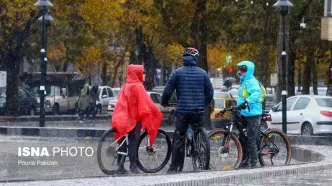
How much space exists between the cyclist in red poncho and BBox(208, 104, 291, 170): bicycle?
0.92 meters

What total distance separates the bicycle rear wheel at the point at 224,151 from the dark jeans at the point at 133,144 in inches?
45.8

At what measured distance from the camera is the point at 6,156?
18.1 m

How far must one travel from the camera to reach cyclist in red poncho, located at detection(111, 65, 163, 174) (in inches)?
566

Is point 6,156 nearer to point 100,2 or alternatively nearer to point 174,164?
point 174,164

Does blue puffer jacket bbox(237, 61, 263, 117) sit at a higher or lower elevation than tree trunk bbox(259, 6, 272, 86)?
lower

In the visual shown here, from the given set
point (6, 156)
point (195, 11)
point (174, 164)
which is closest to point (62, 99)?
point (195, 11)

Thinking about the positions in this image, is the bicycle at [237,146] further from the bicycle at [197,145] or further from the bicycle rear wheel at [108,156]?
the bicycle rear wheel at [108,156]

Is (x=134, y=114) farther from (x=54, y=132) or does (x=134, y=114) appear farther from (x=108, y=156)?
(x=54, y=132)

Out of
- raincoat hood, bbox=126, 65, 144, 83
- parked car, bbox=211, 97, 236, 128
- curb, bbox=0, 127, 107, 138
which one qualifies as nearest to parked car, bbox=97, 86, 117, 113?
parked car, bbox=211, 97, 236, 128

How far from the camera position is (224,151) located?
49.5ft

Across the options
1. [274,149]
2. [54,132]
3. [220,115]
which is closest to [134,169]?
[274,149]

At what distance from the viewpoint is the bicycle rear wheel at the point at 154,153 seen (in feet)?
47.9

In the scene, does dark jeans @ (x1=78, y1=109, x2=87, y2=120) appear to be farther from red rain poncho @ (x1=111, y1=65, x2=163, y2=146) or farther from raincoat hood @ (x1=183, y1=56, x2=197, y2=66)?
raincoat hood @ (x1=183, y1=56, x2=197, y2=66)

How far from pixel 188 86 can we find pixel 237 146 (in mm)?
1490
